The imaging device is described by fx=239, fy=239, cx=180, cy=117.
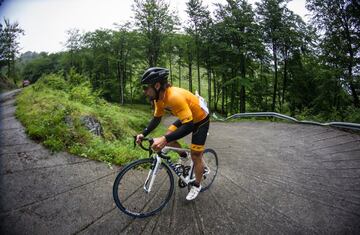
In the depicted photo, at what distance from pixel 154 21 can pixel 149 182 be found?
29.5m

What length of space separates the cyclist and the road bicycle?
0.24m

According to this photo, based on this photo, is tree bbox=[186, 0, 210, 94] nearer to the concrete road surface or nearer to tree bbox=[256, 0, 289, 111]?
tree bbox=[256, 0, 289, 111]

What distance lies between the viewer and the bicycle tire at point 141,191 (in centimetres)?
407

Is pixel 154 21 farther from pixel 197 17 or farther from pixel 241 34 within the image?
pixel 241 34

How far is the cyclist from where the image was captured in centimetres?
394

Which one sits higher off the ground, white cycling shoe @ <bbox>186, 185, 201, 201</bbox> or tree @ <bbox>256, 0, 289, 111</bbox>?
tree @ <bbox>256, 0, 289, 111</bbox>

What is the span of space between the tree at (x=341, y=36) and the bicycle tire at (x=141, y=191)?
1864 cm

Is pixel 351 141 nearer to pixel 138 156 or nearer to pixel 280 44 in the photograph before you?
pixel 138 156

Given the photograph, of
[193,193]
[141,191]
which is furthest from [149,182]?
[193,193]

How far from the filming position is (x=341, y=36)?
18.9 meters

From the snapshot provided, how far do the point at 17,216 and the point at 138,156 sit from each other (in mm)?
3295

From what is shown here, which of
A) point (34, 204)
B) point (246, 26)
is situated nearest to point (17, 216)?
point (34, 204)

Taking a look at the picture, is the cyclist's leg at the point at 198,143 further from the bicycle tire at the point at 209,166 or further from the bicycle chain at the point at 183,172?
the bicycle tire at the point at 209,166

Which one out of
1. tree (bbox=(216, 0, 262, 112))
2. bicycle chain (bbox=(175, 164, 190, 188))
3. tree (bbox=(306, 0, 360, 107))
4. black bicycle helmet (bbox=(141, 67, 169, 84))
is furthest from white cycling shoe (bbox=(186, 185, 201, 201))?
tree (bbox=(216, 0, 262, 112))
